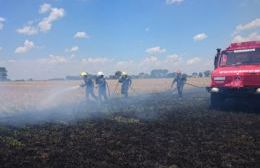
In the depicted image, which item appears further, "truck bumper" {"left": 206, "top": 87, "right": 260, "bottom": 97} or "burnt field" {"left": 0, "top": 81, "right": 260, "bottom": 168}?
"truck bumper" {"left": 206, "top": 87, "right": 260, "bottom": 97}

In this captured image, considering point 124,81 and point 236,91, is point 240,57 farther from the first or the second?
point 124,81

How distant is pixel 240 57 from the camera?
15211 mm

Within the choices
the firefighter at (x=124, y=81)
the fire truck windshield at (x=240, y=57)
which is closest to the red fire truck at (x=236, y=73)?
the fire truck windshield at (x=240, y=57)

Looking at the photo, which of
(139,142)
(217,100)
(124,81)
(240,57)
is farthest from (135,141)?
(124,81)

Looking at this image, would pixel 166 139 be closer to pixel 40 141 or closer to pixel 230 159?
pixel 230 159

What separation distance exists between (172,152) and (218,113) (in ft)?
23.8

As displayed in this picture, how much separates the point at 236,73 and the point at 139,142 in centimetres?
694

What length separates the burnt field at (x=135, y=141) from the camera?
7.36 meters

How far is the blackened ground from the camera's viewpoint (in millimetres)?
7324

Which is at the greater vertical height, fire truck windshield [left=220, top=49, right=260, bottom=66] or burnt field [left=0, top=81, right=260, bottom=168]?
fire truck windshield [left=220, top=49, right=260, bottom=66]

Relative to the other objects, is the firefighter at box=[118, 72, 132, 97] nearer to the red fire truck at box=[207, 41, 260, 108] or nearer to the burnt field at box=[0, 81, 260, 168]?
the red fire truck at box=[207, 41, 260, 108]

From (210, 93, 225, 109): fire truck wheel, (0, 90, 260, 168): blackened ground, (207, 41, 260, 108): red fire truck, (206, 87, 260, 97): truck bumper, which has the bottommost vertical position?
(0, 90, 260, 168): blackened ground

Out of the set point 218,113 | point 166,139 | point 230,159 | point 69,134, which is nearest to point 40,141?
point 69,134

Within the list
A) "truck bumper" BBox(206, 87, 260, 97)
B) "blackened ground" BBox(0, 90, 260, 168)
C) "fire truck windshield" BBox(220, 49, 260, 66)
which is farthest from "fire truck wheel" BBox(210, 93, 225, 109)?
"blackened ground" BBox(0, 90, 260, 168)
